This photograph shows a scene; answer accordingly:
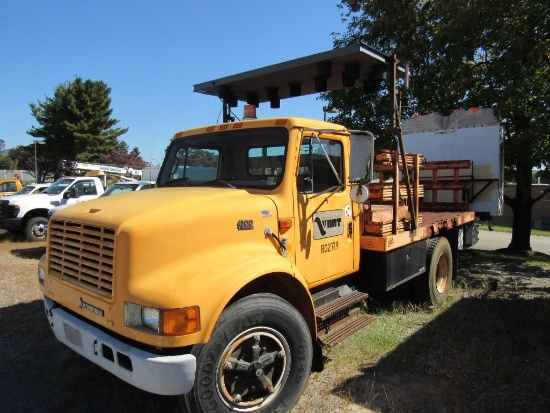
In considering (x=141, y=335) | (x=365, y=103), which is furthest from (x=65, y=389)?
(x=365, y=103)

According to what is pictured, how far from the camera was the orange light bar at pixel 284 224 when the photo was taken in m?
3.45

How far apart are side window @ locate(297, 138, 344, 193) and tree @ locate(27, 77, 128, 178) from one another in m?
40.2

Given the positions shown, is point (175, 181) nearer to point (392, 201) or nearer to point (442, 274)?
point (392, 201)

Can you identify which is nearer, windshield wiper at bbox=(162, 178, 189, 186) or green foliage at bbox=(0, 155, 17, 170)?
windshield wiper at bbox=(162, 178, 189, 186)

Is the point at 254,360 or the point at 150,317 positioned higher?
the point at 150,317

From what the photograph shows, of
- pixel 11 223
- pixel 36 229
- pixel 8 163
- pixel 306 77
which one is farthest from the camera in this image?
pixel 8 163

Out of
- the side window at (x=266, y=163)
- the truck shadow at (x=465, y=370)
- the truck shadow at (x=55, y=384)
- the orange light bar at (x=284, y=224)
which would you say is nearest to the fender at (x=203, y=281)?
the orange light bar at (x=284, y=224)

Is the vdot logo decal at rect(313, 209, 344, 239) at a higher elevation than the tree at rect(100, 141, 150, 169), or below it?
below

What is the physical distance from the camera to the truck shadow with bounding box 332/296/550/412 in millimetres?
3395

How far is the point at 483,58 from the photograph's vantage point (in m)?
10.0

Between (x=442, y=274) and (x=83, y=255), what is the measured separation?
17.2ft

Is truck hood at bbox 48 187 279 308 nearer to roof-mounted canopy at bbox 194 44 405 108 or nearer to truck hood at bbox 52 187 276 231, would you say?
truck hood at bbox 52 187 276 231

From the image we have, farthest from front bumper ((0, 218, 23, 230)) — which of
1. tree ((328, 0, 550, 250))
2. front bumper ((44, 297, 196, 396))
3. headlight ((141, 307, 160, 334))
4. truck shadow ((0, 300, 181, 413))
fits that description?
headlight ((141, 307, 160, 334))

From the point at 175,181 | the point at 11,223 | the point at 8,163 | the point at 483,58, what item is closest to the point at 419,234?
the point at 175,181
